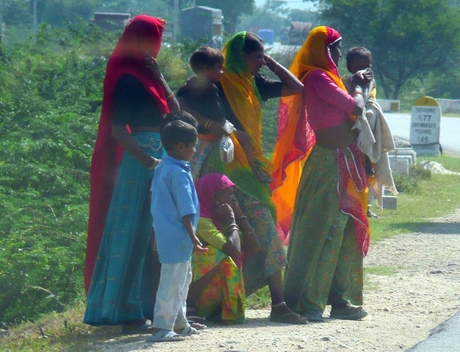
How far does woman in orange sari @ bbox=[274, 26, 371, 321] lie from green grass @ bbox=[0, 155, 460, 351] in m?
0.67

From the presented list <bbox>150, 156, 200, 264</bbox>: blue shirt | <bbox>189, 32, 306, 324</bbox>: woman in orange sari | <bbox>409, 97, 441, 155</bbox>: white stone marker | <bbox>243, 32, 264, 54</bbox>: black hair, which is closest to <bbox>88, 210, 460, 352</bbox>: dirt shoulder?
<bbox>189, 32, 306, 324</bbox>: woman in orange sari

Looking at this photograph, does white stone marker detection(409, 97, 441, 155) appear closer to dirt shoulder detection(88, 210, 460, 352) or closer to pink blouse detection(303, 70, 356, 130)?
dirt shoulder detection(88, 210, 460, 352)

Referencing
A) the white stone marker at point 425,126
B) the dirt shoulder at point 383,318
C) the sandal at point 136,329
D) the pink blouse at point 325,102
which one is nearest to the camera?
the dirt shoulder at point 383,318

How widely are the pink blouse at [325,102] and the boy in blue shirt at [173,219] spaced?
4.09 feet

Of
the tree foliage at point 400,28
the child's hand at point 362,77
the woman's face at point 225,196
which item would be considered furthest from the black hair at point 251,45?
the tree foliage at point 400,28

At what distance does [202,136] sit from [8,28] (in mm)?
45454

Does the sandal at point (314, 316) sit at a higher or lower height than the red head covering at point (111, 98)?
lower

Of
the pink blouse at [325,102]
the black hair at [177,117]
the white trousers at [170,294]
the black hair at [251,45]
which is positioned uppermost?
the black hair at [251,45]

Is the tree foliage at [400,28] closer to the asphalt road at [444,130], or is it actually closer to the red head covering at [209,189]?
the asphalt road at [444,130]

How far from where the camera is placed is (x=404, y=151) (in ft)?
55.1

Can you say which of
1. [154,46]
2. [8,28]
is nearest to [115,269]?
[154,46]

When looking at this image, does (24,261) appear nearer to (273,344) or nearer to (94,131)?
(273,344)

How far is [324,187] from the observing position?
18.8 feet

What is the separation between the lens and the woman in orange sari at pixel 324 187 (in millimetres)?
5641
